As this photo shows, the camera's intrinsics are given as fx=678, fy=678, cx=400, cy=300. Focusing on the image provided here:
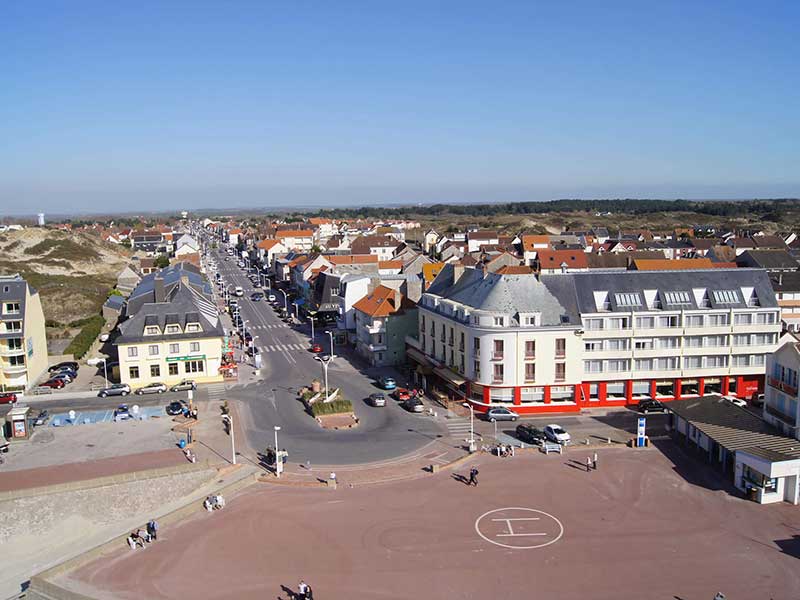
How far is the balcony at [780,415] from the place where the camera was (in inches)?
1434

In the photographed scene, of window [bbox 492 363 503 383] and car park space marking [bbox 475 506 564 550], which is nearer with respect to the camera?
car park space marking [bbox 475 506 564 550]

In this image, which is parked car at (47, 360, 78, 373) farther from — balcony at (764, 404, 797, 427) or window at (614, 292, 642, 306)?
balcony at (764, 404, 797, 427)

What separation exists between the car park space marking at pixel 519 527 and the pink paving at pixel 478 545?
0.32 ft

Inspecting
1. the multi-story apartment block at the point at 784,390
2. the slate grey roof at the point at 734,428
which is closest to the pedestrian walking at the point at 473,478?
the slate grey roof at the point at 734,428

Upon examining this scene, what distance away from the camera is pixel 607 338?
48.2m

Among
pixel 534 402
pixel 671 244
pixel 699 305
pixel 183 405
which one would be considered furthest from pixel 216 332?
pixel 671 244

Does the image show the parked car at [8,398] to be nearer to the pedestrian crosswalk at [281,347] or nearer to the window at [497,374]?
the pedestrian crosswalk at [281,347]

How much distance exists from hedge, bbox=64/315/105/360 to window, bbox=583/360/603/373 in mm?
47002

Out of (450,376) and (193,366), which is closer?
(450,376)

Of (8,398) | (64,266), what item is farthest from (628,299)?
(64,266)

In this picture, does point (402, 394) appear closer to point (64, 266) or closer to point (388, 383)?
point (388, 383)

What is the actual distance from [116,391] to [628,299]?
39.8 meters

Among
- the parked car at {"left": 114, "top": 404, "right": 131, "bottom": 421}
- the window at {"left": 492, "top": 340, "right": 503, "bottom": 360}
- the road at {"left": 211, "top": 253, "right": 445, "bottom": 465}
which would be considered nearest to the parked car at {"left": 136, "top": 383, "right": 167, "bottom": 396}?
the parked car at {"left": 114, "top": 404, "right": 131, "bottom": 421}

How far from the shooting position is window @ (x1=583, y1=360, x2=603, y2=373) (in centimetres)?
4841
